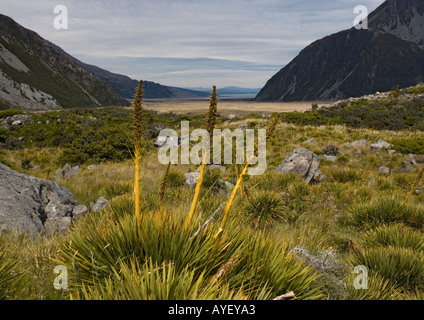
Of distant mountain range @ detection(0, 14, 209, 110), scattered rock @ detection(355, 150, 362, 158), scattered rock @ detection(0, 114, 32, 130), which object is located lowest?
scattered rock @ detection(355, 150, 362, 158)

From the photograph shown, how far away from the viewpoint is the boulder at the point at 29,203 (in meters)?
4.77

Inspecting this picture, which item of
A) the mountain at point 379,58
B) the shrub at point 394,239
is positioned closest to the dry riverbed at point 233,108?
the shrub at point 394,239

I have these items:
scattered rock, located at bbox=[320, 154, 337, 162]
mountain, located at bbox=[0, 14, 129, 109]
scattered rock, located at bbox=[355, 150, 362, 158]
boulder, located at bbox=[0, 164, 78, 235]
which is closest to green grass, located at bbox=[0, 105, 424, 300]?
boulder, located at bbox=[0, 164, 78, 235]

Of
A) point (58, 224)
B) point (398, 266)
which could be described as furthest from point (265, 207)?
point (58, 224)

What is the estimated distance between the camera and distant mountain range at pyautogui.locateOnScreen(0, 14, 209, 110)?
91.4 m

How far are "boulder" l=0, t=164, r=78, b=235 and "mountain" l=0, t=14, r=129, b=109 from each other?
80.9 metres

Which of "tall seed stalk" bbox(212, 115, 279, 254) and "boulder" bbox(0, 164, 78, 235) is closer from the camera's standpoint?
"tall seed stalk" bbox(212, 115, 279, 254)

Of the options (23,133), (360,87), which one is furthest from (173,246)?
(360,87)

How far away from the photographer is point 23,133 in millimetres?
24281

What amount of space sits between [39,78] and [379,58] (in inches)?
7141

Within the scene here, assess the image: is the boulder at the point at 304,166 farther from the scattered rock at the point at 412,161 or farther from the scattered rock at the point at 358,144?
the scattered rock at the point at 358,144

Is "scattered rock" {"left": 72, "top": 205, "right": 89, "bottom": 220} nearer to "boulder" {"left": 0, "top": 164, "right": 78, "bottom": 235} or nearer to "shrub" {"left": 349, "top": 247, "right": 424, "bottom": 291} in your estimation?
"boulder" {"left": 0, "top": 164, "right": 78, "bottom": 235}

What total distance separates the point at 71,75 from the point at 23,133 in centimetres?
13298

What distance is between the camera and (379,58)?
16712 cm
